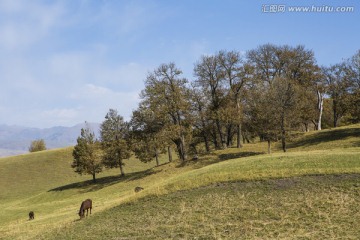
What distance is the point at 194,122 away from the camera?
68.2 m

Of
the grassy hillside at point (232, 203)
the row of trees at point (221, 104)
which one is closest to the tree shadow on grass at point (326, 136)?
the row of trees at point (221, 104)

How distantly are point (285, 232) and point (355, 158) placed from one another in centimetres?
1520

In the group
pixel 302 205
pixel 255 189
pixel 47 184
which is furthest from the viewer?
pixel 47 184

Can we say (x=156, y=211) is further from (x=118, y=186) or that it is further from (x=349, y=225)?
(x=118, y=186)

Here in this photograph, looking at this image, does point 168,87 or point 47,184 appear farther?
point 47,184

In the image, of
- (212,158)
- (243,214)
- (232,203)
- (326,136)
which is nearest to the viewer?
(243,214)

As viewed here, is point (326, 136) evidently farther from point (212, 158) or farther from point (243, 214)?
point (243, 214)

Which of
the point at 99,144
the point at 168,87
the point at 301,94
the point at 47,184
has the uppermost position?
the point at 168,87

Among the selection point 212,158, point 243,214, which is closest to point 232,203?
point 243,214

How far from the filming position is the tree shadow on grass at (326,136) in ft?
194

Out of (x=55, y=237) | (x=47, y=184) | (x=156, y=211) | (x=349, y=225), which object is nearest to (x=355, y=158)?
(x=349, y=225)

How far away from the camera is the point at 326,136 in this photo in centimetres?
6241

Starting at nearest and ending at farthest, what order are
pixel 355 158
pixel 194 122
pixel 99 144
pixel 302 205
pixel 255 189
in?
pixel 302 205
pixel 255 189
pixel 355 158
pixel 194 122
pixel 99 144

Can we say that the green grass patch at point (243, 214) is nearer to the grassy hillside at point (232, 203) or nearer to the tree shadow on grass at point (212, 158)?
the grassy hillside at point (232, 203)
